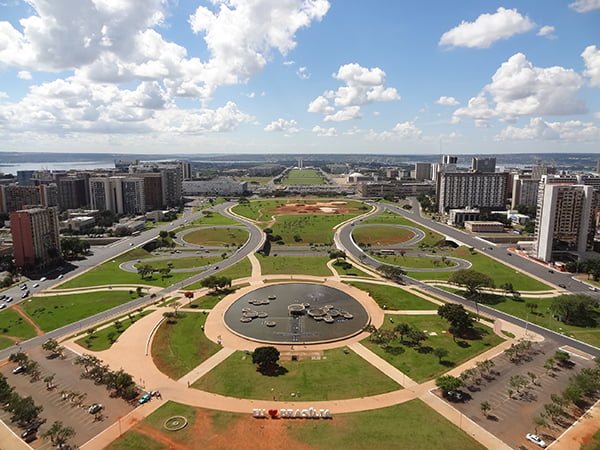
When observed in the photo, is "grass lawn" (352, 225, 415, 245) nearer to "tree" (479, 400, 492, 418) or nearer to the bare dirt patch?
the bare dirt patch

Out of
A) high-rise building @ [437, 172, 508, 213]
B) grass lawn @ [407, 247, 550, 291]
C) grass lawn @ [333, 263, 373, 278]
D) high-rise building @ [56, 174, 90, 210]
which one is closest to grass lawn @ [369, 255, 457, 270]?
grass lawn @ [407, 247, 550, 291]

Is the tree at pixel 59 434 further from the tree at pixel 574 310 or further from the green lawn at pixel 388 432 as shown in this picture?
the tree at pixel 574 310

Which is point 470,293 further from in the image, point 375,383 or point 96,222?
point 96,222

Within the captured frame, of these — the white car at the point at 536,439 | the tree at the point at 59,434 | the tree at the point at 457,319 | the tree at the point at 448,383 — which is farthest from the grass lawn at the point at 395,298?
the tree at the point at 59,434

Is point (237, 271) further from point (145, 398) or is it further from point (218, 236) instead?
point (145, 398)

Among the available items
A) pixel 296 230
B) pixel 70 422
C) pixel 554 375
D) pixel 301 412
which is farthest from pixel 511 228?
pixel 70 422
